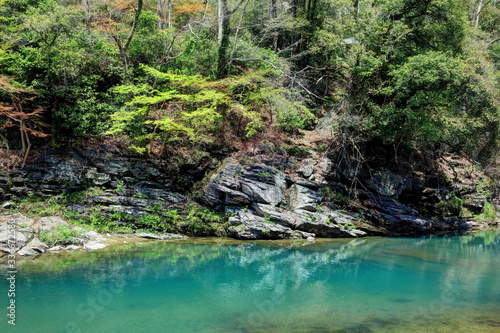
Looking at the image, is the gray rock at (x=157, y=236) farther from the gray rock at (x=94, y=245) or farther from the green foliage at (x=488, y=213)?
the green foliage at (x=488, y=213)

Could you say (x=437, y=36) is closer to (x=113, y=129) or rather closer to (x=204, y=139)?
(x=204, y=139)

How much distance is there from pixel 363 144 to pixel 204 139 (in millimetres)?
8256

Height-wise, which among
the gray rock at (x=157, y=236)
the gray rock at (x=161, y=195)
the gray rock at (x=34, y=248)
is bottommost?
the gray rock at (x=157, y=236)

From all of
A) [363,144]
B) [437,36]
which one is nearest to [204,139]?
[363,144]

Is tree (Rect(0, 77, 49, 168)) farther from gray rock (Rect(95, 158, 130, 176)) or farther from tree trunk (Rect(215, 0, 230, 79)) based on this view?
tree trunk (Rect(215, 0, 230, 79))

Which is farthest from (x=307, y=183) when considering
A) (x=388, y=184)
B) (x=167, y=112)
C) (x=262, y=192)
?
(x=167, y=112)

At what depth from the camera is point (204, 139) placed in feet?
46.4

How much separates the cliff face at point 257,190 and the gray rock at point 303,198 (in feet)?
0.14

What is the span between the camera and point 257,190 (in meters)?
12.9

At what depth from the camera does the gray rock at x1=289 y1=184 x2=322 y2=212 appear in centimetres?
1310

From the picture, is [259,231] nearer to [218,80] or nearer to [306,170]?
[306,170]

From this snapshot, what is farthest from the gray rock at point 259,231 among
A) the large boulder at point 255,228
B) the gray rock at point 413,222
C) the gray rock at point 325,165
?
the gray rock at point 413,222

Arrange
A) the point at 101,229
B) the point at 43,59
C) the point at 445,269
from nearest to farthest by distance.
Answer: the point at 445,269
the point at 101,229
the point at 43,59

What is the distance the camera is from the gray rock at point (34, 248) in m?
8.59
